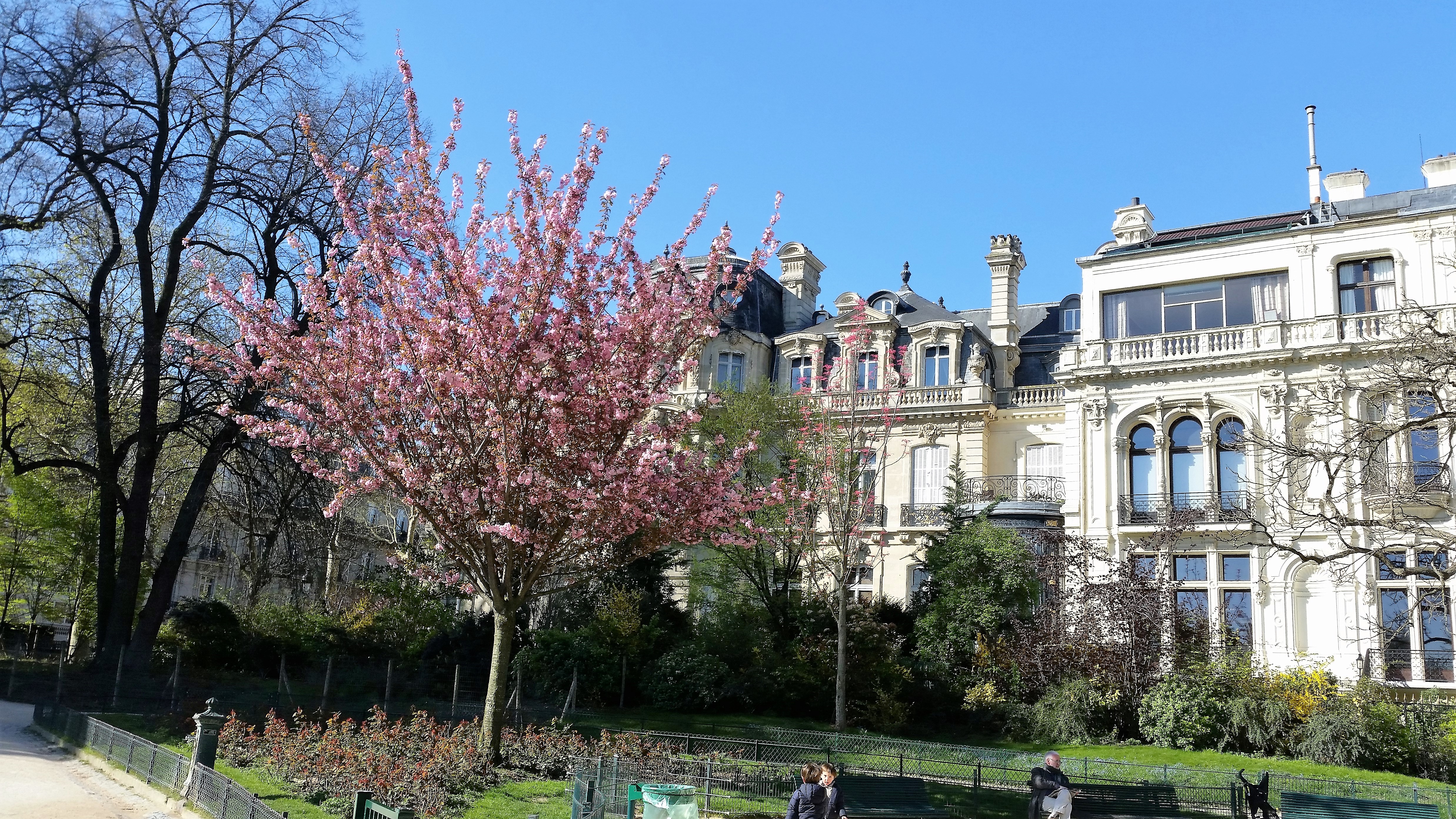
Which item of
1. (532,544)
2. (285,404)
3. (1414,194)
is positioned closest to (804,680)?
(532,544)

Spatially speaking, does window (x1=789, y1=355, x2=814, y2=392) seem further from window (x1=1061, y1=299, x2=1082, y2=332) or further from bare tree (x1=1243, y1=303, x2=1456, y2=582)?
bare tree (x1=1243, y1=303, x2=1456, y2=582)

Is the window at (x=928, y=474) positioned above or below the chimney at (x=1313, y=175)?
below

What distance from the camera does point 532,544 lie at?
1450 cm

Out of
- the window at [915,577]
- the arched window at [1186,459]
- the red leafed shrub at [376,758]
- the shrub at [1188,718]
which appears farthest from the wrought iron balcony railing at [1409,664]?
the red leafed shrub at [376,758]

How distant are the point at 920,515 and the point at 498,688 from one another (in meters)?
23.1

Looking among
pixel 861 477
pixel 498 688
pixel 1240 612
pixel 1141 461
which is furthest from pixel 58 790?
pixel 1141 461

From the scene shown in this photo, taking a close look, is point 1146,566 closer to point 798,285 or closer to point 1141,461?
point 1141,461

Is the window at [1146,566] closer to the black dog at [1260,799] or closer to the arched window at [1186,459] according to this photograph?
the arched window at [1186,459]

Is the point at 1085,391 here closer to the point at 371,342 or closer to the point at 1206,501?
the point at 1206,501

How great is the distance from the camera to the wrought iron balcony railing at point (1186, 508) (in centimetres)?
2675

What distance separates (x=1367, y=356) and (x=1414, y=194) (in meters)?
6.01

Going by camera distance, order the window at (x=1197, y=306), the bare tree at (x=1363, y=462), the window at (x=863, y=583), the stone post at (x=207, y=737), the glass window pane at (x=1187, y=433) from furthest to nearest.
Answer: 1. the window at (x=863, y=583)
2. the window at (x=1197, y=306)
3. the glass window pane at (x=1187, y=433)
4. the bare tree at (x=1363, y=462)
5. the stone post at (x=207, y=737)

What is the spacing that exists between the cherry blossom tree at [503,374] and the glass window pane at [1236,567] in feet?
57.6

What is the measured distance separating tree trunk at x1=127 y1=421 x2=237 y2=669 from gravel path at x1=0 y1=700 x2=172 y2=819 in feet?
21.8
